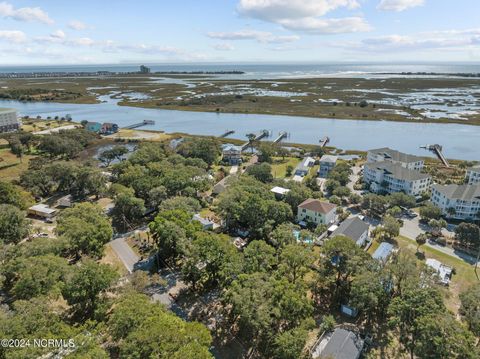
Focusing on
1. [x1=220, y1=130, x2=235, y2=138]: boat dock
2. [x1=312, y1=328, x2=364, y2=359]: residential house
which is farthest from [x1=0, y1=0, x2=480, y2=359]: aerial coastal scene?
[x1=220, y1=130, x2=235, y2=138]: boat dock

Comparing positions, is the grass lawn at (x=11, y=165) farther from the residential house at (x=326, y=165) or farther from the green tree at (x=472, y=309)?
the green tree at (x=472, y=309)

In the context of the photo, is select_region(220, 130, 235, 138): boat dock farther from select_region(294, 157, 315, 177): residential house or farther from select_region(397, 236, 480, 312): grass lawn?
select_region(397, 236, 480, 312): grass lawn

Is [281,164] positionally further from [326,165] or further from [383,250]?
[383,250]

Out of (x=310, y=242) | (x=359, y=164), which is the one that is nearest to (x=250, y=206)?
(x=310, y=242)

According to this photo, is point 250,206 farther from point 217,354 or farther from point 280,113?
point 280,113

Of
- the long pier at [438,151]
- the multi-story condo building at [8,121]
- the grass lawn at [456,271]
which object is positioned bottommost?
the grass lawn at [456,271]

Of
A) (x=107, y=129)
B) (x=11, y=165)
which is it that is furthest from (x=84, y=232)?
(x=107, y=129)

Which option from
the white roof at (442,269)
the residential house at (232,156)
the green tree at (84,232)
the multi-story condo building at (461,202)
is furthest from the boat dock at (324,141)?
the green tree at (84,232)
